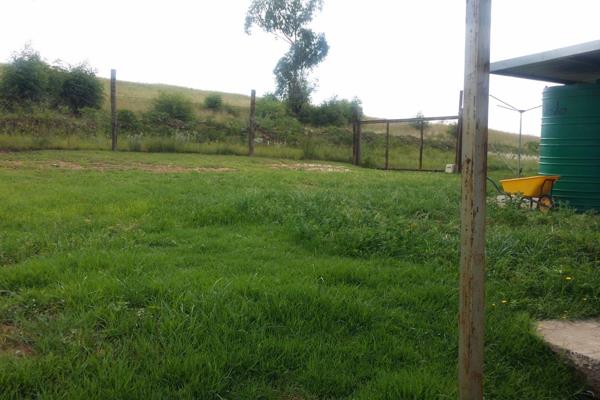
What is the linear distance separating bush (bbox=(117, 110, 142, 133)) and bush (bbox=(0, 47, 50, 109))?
13.1 feet

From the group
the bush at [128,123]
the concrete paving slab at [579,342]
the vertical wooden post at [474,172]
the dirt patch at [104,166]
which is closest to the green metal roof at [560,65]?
the concrete paving slab at [579,342]

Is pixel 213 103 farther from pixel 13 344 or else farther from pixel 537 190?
pixel 13 344

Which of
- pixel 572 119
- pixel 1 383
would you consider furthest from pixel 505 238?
pixel 1 383

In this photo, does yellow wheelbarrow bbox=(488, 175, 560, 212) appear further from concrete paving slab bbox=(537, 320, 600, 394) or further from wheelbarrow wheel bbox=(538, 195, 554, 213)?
concrete paving slab bbox=(537, 320, 600, 394)

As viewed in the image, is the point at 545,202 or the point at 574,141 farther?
the point at 574,141

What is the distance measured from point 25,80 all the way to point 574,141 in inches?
826

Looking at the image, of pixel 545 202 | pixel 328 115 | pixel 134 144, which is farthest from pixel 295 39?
pixel 545 202

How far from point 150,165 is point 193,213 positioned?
6951 mm

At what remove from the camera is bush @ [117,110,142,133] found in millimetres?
18828

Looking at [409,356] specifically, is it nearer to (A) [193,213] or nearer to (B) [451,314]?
(B) [451,314]

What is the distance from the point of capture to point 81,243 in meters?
4.67

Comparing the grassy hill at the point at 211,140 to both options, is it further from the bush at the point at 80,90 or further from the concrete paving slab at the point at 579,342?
the concrete paving slab at the point at 579,342

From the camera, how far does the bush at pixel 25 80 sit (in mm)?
20656

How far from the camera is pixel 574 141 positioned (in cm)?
786
